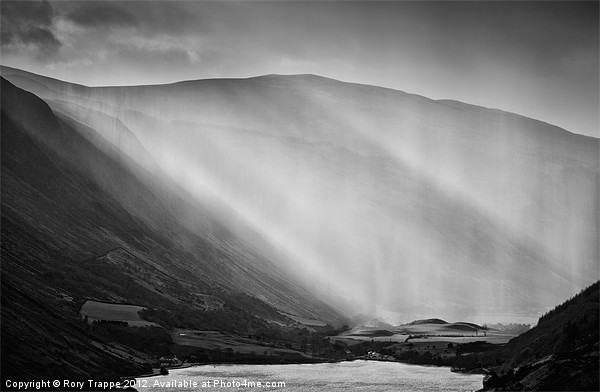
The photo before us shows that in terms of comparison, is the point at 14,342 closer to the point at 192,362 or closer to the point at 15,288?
the point at 15,288

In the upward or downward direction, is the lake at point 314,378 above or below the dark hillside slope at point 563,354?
below

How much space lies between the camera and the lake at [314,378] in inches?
5197

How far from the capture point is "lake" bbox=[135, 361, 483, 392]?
13200 cm

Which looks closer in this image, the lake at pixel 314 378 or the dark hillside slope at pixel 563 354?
the dark hillside slope at pixel 563 354

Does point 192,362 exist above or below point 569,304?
below

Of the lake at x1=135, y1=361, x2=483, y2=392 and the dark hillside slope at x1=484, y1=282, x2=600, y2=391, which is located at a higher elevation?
the dark hillside slope at x1=484, y1=282, x2=600, y2=391

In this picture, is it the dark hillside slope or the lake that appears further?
the lake

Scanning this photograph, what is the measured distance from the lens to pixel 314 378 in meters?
155

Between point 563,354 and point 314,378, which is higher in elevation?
point 563,354

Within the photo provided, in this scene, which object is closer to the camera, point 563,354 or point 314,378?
point 563,354

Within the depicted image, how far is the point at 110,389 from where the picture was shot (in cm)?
10756

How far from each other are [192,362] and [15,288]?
60.8 m

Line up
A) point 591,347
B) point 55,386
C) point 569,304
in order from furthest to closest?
point 569,304 < point 55,386 < point 591,347

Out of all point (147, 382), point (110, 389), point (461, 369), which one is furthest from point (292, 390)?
point (461, 369)
